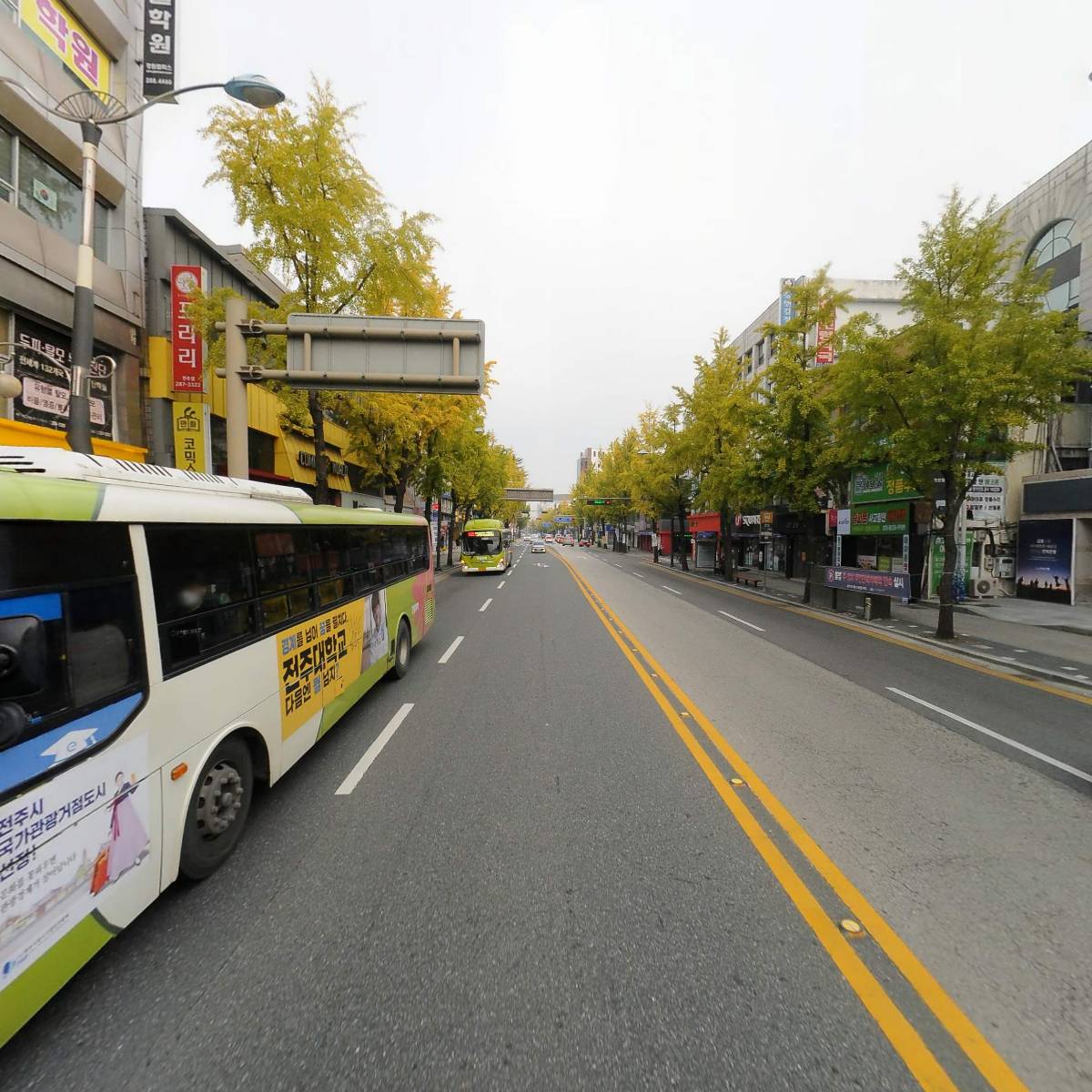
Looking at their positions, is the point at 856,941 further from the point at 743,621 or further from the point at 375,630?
the point at 743,621

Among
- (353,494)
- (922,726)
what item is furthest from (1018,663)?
(353,494)

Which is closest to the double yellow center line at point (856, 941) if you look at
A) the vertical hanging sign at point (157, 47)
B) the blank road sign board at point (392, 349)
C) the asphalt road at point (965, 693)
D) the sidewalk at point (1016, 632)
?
the asphalt road at point (965, 693)

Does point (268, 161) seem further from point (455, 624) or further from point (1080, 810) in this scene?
point (1080, 810)

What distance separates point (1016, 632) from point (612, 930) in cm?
1548

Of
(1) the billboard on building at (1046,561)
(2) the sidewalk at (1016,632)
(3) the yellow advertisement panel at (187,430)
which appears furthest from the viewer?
(1) the billboard on building at (1046,561)

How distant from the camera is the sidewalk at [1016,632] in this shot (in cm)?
984

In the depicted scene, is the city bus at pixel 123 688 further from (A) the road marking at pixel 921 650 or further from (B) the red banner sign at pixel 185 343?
(A) the road marking at pixel 921 650

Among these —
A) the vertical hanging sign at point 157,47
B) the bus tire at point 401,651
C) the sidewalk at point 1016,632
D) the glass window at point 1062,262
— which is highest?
the vertical hanging sign at point 157,47

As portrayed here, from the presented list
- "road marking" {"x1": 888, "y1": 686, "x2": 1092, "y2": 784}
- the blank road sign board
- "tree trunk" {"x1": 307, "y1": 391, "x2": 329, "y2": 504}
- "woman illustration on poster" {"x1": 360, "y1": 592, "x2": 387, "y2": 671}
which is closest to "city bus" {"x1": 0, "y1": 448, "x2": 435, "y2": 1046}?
"woman illustration on poster" {"x1": 360, "y1": 592, "x2": 387, "y2": 671}

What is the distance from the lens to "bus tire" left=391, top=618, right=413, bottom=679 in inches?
311

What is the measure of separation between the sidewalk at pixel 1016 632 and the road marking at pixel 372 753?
11.0 metres

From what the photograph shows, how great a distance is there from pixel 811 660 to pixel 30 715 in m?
10.5

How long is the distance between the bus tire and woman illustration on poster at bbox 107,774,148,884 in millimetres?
5051

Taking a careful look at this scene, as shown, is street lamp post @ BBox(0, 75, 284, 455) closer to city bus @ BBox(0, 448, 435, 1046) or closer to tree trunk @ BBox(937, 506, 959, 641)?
city bus @ BBox(0, 448, 435, 1046)
